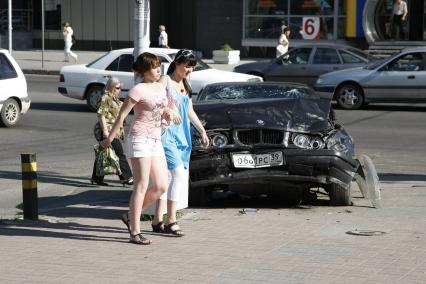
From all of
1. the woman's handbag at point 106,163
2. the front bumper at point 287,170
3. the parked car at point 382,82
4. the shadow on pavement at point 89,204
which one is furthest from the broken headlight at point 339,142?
the parked car at point 382,82

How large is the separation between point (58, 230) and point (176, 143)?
142 centimetres

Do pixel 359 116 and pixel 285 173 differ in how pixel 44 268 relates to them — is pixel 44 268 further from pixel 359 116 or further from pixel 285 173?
pixel 359 116

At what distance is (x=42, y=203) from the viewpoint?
11109mm

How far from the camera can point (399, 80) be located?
71.1 ft

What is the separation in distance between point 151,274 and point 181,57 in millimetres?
2365

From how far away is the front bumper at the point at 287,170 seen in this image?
9664 millimetres

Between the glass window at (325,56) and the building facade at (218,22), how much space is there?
11312 mm

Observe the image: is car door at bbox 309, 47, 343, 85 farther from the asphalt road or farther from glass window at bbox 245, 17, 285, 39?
glass window at bbox 245, 17, 285, 39

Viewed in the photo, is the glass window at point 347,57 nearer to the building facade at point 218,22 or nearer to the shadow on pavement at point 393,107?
the shadow on pavement at point 393,107

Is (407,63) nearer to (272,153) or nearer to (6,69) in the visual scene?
(6,69)

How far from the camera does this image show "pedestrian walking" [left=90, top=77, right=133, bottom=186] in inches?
467

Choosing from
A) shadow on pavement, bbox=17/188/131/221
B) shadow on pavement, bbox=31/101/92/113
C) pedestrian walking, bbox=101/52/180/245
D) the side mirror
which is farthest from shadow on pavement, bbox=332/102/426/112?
pedestrian walking, bbox=101/52/180/245

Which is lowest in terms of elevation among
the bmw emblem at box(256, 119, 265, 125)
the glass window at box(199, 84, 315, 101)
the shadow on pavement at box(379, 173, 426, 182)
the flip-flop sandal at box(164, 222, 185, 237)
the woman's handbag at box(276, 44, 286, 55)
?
the shadow on pavement at box(379, 173, 426, 182)

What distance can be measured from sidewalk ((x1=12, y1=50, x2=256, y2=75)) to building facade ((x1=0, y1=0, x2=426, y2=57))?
1262mm
